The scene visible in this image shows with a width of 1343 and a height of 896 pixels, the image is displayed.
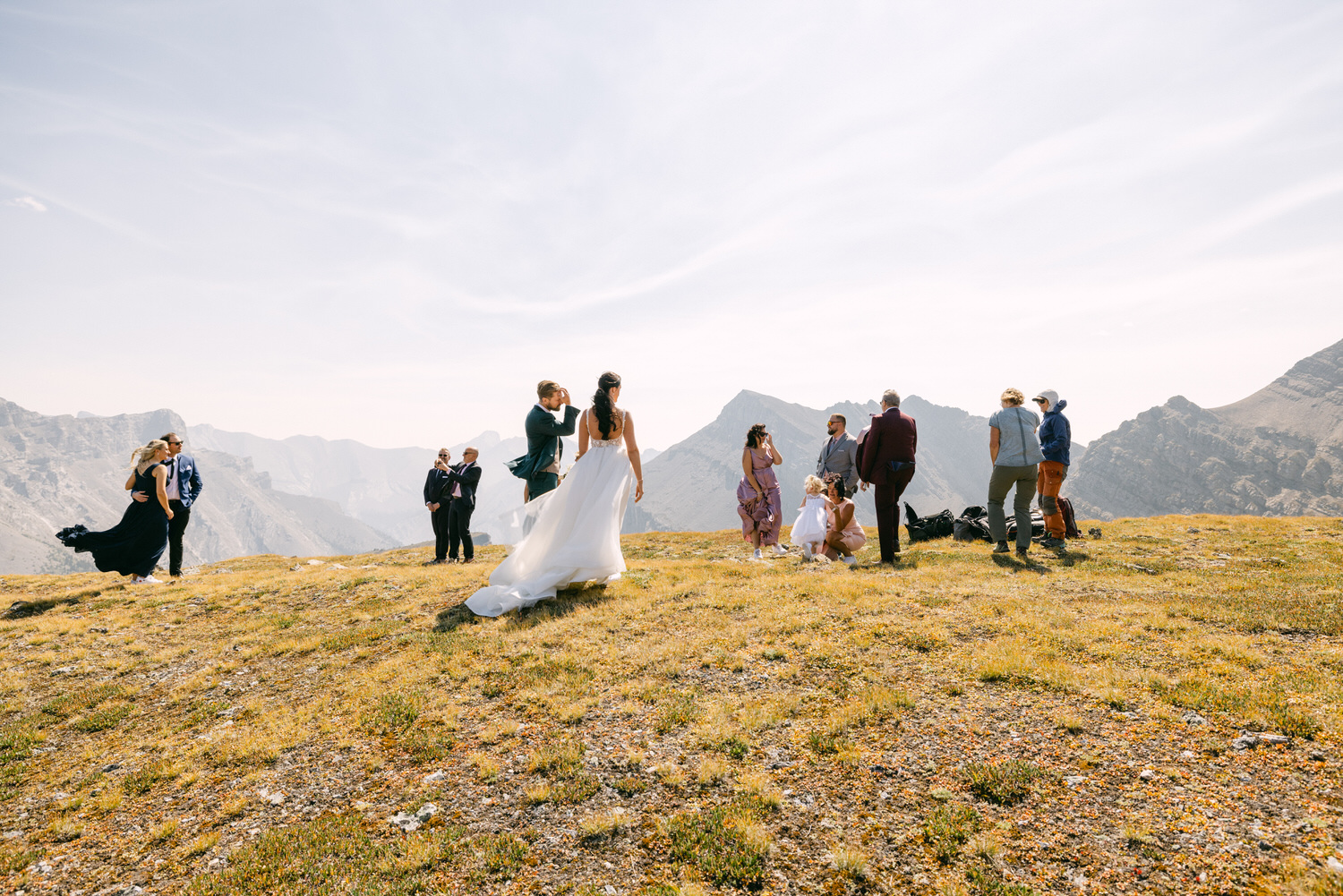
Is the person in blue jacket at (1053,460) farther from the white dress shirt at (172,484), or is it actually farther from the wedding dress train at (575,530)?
the white dress shirt at (172,484)

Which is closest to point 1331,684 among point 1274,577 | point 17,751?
point 1274,577

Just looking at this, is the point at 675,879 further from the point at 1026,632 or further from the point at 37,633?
the point at 37,633

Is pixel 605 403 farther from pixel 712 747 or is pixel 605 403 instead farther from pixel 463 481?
pixel 463 481

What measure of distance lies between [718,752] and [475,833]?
8.49 ft

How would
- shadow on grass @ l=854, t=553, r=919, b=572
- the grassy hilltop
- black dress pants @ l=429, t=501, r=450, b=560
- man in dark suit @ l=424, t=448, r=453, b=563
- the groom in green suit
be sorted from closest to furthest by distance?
1. the grassy hilltop
2. the groom in green suit
3. shadow on grass @ l=854, t=553, r=919, b=572
4. man in dark suit @ l=424, t=448, r=453, b=563
5. black dress pants @ l=429, t=501, r=450, b=560

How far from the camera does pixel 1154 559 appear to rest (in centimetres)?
1505

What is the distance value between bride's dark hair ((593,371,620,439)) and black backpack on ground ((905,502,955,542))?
42.5ft

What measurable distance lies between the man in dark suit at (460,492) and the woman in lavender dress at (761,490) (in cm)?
928

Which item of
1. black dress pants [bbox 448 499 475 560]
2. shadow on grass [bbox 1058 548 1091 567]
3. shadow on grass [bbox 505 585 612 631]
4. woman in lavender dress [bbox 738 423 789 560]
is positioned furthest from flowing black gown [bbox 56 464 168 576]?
shadow on grass [bbox 1058 548 1091 567]

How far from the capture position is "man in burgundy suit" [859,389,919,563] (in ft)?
50.1

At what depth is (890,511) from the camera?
1540cm

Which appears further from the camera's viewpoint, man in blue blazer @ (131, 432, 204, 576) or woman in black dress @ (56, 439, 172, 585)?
man in blue blazer @ (131, 432, 204, 576)

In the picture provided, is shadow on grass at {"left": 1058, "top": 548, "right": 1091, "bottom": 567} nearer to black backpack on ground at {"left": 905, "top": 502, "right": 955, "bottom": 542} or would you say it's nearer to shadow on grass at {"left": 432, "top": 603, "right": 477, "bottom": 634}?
black backpack on ground at {"left": 905, "top": 502, "right": 955, "bottom": 542}

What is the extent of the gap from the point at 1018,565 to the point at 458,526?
58.0ft
